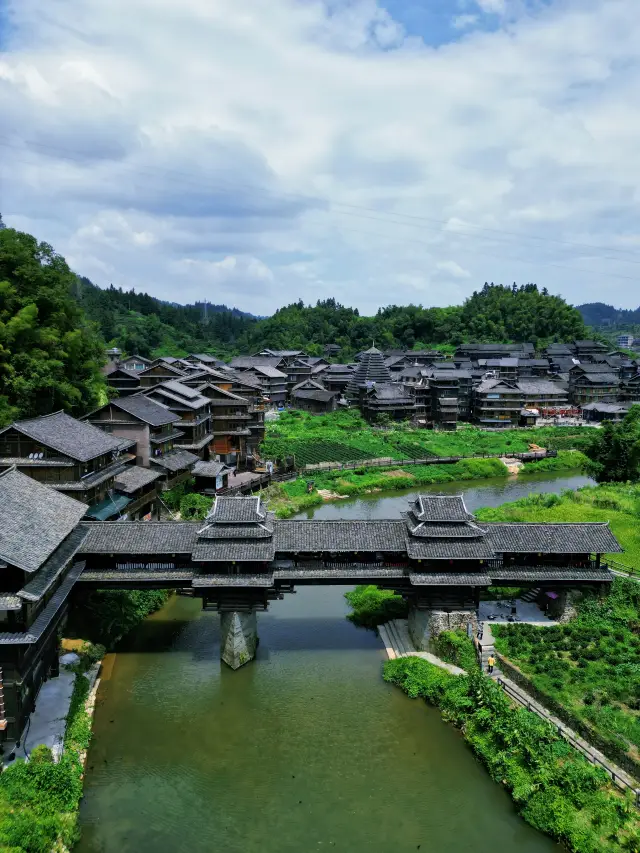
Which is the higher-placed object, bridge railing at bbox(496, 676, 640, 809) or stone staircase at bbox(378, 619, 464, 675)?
bridge railing at bbox(496, 676, 640, 809)

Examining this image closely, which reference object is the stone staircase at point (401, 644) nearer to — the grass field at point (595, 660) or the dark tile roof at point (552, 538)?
the grass field at point (595, 660)

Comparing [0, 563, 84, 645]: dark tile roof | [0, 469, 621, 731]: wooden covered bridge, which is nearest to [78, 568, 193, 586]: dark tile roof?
[0, 469, 621, 731]: wooden covered bridge

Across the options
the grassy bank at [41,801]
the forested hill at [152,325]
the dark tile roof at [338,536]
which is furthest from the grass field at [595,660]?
the forested hill at [152,325]

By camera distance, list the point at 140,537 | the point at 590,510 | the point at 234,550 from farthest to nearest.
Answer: the point at 590,510 < the point at 140,537 < the point at 234,550

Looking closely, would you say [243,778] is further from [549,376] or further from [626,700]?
[549,376]

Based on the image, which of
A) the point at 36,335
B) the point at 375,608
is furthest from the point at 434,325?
the point at 375,608

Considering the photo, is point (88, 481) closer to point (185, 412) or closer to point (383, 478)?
point (185, 412)

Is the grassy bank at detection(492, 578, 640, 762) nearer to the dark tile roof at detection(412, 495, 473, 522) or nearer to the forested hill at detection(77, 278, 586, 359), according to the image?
the dark tile roof at detection(412, 495, 473, 522)
